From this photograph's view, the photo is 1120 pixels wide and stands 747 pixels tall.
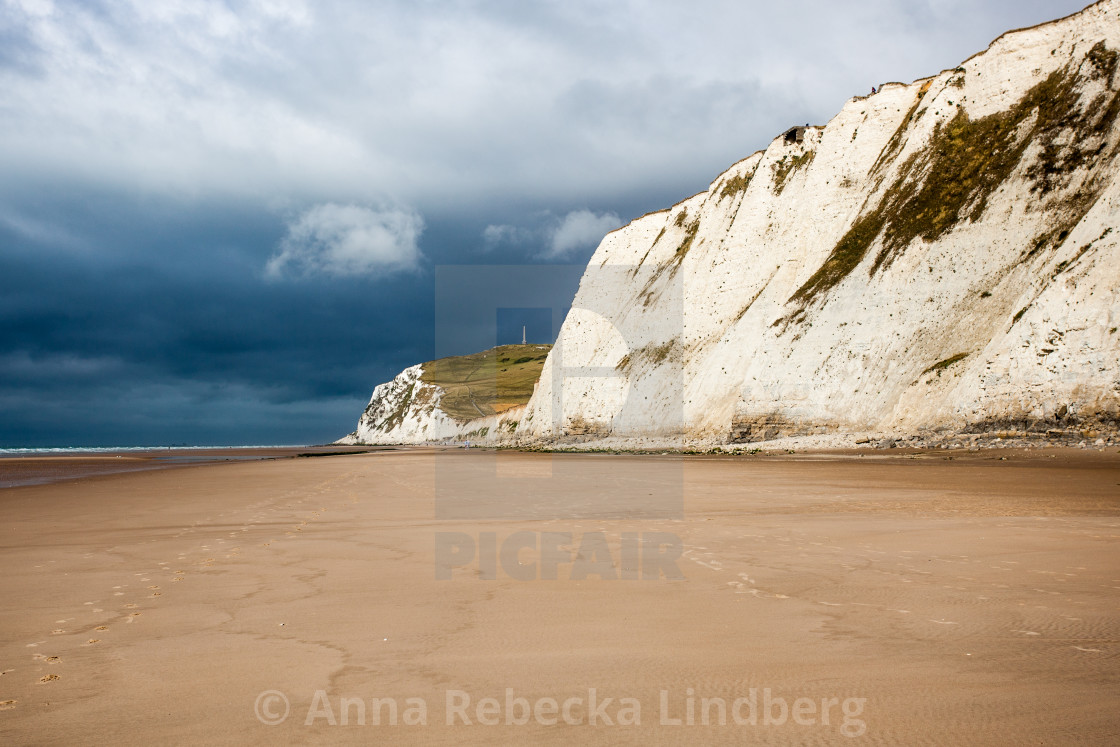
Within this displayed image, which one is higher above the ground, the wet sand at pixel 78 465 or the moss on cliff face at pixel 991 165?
the moss on cliff face at pixel 991 165

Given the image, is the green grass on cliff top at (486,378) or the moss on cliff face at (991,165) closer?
the moss on cliff face at (991,165)

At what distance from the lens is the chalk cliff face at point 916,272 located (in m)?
21.8

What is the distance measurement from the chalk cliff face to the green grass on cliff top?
64.6m

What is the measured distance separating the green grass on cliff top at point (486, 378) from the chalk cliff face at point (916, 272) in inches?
2542

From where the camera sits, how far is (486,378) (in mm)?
135375

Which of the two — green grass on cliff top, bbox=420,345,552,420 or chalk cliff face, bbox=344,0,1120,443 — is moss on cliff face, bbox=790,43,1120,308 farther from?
green grass on cliff top, bbox=420,345,552,420

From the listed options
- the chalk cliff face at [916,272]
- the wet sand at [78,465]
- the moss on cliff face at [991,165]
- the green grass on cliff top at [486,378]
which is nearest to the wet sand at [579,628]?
the chalk cliff face at [916,272]

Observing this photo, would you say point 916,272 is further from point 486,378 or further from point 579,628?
point 486,378

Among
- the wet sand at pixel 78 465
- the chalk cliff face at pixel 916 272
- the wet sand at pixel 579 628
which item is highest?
the chalk cliff face at pixel 916 272

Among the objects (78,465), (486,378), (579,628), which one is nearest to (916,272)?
(579,628)

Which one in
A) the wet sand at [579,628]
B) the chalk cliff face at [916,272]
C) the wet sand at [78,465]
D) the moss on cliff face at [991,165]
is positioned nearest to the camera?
the wet sand at [579,628]

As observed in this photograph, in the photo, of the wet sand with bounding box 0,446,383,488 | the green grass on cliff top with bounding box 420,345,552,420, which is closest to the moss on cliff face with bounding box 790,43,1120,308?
the wet sand with bounding box 0,446,383,488

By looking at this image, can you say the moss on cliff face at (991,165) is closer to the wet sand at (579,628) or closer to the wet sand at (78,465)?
the wet sand at (579,628)

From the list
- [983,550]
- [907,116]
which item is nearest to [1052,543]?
[983,550]
